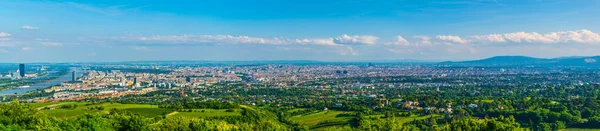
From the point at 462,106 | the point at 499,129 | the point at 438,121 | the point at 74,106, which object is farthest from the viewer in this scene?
the point at 462,106

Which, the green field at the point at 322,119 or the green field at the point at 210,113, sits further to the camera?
the green field at the point at 322,119

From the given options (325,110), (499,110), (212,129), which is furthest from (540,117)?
(212,129)

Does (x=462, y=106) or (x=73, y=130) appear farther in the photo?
(x=462, y=106)

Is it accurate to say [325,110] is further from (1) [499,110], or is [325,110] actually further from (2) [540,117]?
(2) [540,117]

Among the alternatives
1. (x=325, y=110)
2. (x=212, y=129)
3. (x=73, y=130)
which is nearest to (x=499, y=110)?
(x=325, y=110)

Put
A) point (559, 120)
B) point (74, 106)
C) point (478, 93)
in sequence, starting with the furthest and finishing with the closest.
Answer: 1. point (478, 93)
2. point (74, 106)
3. point (559, 120)

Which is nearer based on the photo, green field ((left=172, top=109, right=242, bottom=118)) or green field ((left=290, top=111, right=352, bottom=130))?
green field ((left=172, top=109, right=242, bottom=118))

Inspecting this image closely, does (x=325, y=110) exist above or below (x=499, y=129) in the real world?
below

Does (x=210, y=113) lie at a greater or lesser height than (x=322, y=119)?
greater

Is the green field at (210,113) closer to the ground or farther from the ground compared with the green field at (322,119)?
farther from the ground

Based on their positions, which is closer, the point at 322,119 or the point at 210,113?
the point at 210,113

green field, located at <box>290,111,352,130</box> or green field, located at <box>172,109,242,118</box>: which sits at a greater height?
green field, located at <box>172,109,242,118</box>
